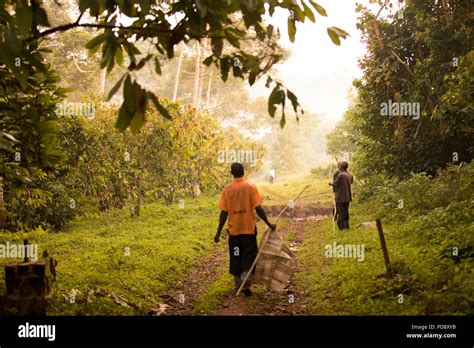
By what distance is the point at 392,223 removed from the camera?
1335 cm

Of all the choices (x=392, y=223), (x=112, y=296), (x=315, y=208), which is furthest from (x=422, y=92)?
(x=112, y=296)

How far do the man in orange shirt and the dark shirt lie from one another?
19.0 feet

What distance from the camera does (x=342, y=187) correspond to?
43.5ft

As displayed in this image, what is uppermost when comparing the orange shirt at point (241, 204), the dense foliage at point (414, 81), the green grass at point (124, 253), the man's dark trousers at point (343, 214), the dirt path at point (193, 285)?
the dense foliage at point (414, 81)

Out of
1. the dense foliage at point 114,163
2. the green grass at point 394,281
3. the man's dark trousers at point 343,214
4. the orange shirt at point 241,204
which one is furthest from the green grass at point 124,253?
the man's dark trousers at point 343,214

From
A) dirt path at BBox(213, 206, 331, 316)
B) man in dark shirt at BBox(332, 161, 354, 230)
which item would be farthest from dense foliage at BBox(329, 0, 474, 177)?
dirt path at BBox(213, 206, 331, 316)

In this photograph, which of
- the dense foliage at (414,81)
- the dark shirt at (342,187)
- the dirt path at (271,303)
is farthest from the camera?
the dense foliage at (414,81)

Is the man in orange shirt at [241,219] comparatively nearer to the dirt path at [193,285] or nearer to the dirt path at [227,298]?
the dirt path at [227,298]

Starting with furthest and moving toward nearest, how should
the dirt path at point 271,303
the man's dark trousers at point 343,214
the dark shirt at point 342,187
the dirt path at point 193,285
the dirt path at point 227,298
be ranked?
the man's dark trousers at point 343,214 → the dark shirt at point 342,187 → the dirt path at point 193,285 → the dirt path at point 227,298 → the dirt path at point 271,303

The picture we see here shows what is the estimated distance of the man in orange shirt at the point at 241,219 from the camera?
26.0ft

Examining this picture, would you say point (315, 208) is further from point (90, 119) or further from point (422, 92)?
point (90, 119)

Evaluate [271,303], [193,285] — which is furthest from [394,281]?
[193,285]

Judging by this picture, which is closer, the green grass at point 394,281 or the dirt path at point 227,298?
the green grass at point 394,281

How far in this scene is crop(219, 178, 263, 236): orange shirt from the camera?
7.91m
